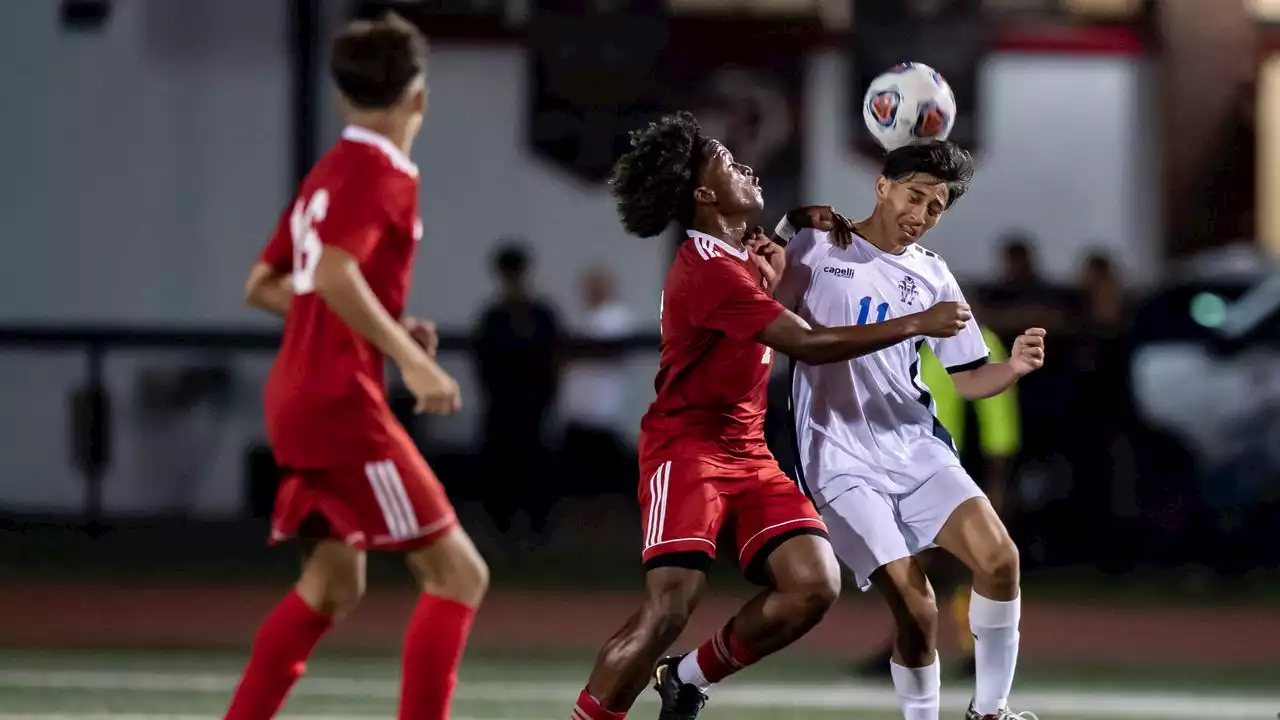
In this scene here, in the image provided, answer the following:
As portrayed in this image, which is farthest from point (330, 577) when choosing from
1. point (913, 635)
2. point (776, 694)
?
point (776, 694)

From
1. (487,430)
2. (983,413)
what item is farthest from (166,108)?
(983,413)

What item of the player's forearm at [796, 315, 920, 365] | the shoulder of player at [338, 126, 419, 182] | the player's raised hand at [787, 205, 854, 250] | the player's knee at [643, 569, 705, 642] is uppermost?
the shoulder of player at [338, 126, 419, 182]

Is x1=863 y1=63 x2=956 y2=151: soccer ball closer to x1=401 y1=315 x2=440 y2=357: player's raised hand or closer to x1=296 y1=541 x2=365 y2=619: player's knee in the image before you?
x1=401 y1=315 x2=440 y2=357: player's raised hand

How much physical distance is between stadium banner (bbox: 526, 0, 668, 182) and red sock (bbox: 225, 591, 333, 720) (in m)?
10.6

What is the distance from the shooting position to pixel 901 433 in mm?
6141

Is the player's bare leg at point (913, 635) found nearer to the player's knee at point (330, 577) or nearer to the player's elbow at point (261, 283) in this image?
the player's knee at point (330, 577)

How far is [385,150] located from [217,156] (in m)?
13.0

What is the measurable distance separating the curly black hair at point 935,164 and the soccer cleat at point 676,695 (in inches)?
62.5

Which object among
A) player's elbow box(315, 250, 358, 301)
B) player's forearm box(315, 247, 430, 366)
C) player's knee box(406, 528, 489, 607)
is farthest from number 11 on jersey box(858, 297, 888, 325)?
player's elbow box(315, 250, 358, 301)

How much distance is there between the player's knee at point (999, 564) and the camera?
591 centimetres

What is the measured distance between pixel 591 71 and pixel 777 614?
34.2 ft

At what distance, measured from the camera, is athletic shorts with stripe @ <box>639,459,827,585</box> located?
5.64m

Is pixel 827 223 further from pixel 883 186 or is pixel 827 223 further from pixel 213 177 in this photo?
pixel 213 177

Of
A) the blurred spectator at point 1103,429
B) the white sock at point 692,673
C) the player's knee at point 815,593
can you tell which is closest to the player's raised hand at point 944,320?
the player's knee at point 815,593
